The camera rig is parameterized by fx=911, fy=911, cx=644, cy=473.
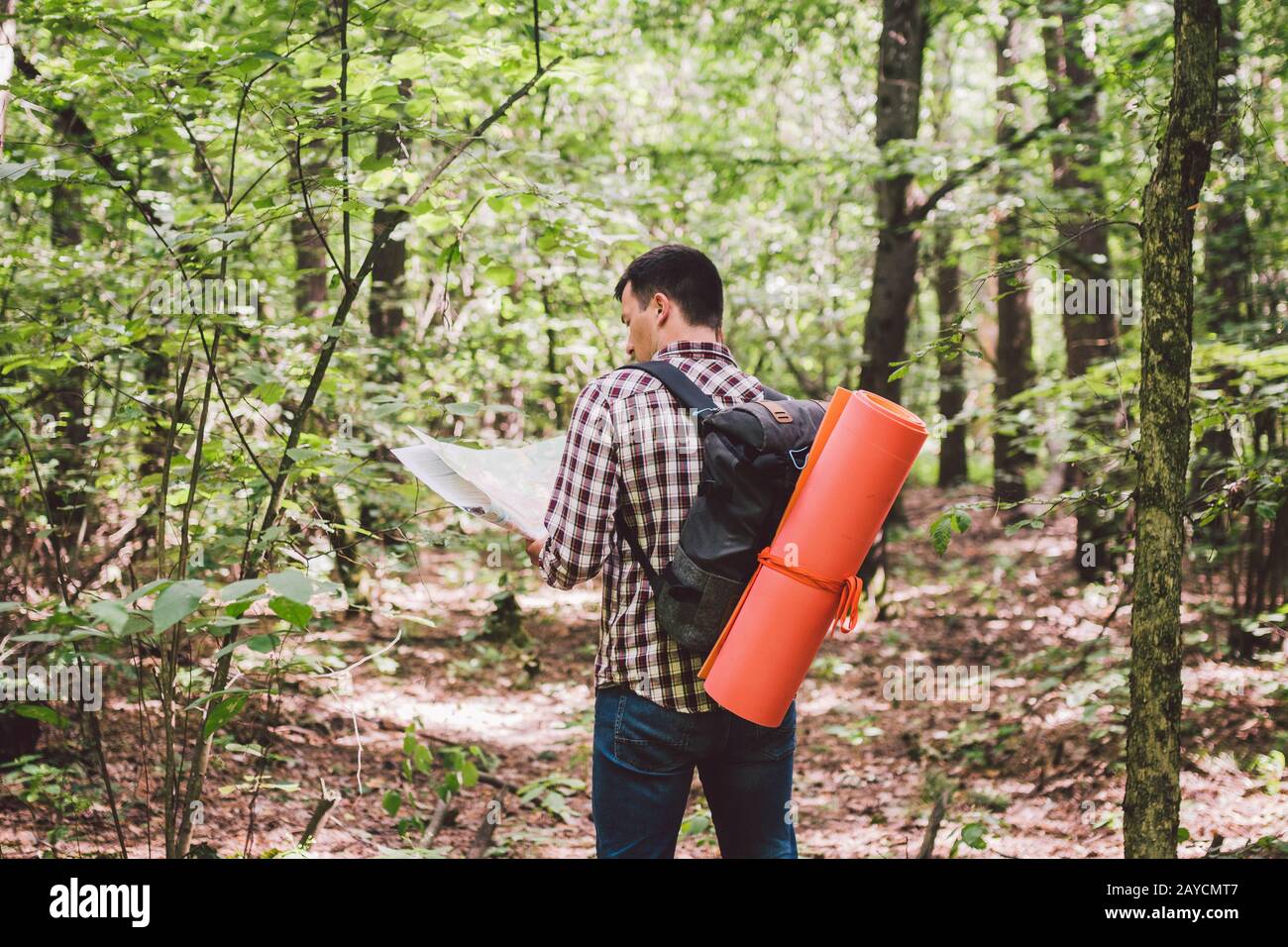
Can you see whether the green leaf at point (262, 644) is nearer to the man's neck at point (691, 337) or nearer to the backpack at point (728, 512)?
the backpack at point (728, 512)

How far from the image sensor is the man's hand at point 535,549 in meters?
2.46

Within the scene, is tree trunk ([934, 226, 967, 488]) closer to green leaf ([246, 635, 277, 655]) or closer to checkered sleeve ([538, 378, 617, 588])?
checkered sleeve ([538, 378, 617, 588])

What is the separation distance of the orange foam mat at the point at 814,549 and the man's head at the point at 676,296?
475 mm

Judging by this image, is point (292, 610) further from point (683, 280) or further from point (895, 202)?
point (895, 202)

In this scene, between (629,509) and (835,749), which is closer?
(629,509)

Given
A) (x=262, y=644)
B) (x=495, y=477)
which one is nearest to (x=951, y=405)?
(x=495, y=477)

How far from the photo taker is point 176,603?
1.76m

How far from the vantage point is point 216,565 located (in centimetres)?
339

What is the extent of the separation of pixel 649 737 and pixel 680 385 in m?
0.91

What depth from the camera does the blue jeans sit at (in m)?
2.34

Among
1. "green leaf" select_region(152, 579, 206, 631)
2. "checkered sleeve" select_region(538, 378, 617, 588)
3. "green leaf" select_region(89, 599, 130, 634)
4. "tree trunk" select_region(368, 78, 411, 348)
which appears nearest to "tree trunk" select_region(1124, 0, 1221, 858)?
"checkered sleeve" select_region(538, 378, 617, 588)
